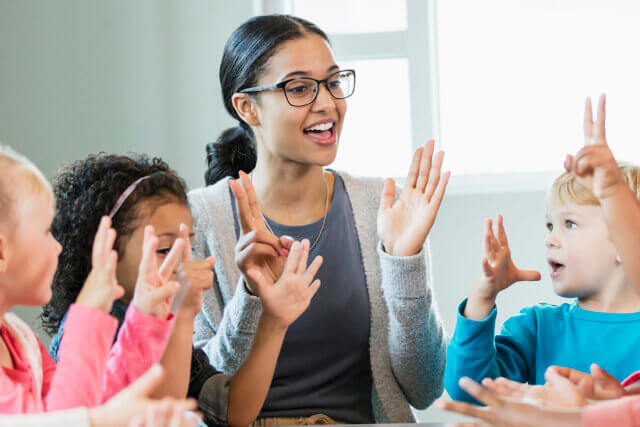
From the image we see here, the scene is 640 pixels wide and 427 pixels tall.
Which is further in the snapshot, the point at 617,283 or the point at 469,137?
the point at 469,137

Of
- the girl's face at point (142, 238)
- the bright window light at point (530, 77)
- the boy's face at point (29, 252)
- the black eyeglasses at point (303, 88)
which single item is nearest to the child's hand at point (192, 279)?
the girl's face at point (142, 238)

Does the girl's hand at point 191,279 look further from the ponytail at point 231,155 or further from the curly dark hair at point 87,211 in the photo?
the ponytail at point 231,155

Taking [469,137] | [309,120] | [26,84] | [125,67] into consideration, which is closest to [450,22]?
[469,137]

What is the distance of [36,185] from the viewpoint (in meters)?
0.95

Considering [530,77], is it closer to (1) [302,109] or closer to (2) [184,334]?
(1) [302,109]

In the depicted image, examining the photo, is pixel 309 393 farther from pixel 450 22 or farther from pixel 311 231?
pixel 450 22

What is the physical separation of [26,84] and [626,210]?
228 centimetres

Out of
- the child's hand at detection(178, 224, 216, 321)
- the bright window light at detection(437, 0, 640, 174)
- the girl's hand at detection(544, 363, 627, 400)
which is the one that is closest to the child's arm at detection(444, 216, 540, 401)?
the girl's hand at detection(544, 363, 627, 400)

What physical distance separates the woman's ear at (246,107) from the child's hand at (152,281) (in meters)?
0.67

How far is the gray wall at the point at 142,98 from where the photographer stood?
2.64 meters

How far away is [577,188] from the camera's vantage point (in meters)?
1.34

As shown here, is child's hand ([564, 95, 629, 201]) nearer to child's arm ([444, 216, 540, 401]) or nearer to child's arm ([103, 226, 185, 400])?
child's arm ([444, 216, 540, 401])

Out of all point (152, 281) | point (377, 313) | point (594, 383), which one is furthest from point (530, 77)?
point (152, 281)

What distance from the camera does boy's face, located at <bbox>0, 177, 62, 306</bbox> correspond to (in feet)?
3.03
